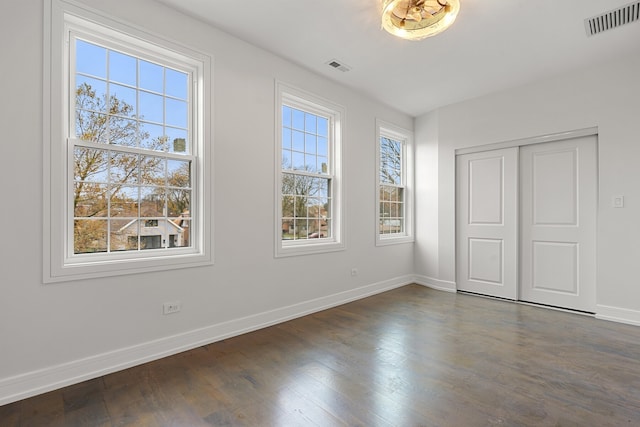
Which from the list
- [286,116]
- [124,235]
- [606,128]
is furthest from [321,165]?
[606,128]

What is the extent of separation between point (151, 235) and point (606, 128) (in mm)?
4891

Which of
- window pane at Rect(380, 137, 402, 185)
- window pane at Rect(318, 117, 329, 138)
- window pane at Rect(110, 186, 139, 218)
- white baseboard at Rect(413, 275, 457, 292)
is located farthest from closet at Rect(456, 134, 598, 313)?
window pane at Rect(110, 186, 139, 218)

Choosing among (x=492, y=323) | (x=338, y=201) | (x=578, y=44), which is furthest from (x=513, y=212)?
(x=338, y=201)

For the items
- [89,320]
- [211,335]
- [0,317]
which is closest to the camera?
[0,317]

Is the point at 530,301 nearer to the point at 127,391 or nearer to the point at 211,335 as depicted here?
the point at 211,335

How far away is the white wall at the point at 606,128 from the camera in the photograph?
3.29 meters

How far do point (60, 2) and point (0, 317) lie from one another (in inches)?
83.5

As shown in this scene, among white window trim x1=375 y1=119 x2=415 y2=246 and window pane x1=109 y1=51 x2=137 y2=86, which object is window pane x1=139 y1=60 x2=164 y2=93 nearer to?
window pane x1=109 y1=51 x2=137 y2=86

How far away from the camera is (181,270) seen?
2.66 meters

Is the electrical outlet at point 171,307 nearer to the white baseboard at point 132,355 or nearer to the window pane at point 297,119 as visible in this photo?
the white baseboard at point 132,355

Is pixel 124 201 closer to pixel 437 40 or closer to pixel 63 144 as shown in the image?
pixel 63 144

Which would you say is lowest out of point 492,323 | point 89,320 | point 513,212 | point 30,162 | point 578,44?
point 492,323

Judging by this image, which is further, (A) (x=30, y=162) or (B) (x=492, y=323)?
(B) (x=492, y=323)

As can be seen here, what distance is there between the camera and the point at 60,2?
210 cm
